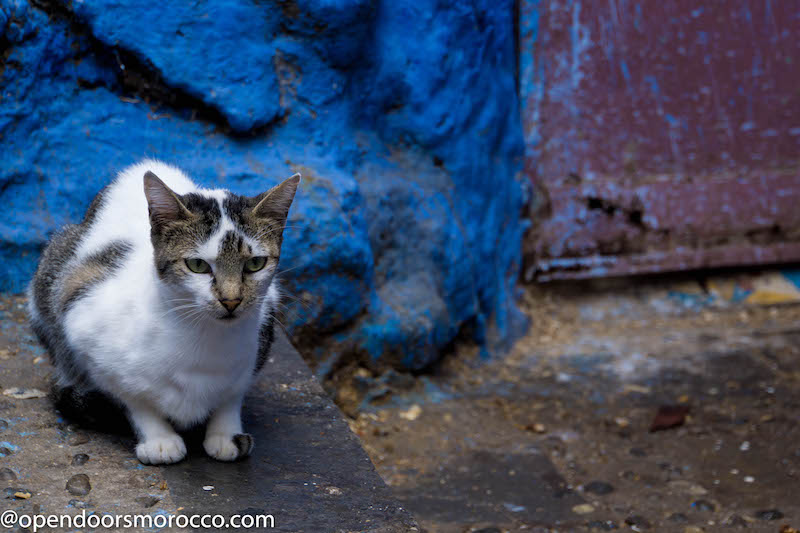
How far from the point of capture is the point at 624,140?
4.79m

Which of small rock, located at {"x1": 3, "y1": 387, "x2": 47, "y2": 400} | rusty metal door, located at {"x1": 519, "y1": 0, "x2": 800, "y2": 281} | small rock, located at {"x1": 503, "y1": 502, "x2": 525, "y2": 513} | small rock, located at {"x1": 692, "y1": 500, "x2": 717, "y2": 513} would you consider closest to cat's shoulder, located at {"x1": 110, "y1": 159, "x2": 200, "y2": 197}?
small rock, located at {"x1": 3, "y1": 387, "x2": 47, "y2": 400}

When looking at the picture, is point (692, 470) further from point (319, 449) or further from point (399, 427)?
point (319, 449)

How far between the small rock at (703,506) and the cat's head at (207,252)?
200 cm

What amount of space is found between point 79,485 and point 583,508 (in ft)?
6.35

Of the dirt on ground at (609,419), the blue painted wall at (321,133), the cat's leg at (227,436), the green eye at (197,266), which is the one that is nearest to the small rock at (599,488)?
the dirt on ground at (609,419)

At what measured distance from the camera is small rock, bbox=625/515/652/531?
309 cm

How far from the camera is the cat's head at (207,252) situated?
206 centimetres

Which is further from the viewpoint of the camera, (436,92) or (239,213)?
(436,92)

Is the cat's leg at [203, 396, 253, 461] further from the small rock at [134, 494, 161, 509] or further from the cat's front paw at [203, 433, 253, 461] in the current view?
the small rock at [134, 494, 161, 509]

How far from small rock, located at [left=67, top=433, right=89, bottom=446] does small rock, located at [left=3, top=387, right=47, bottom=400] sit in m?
0.27

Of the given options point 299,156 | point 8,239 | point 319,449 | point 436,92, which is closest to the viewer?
point 319,449

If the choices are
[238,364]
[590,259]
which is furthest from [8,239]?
[590,259]

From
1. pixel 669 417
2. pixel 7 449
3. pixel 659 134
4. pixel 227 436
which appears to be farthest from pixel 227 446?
pixel 659 134

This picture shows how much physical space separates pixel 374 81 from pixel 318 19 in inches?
17.6
